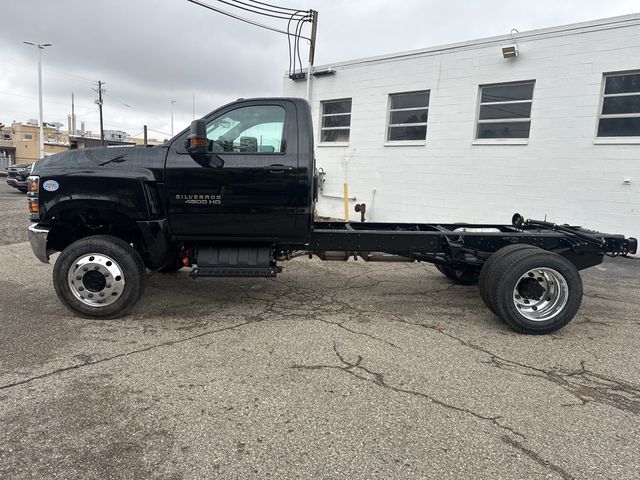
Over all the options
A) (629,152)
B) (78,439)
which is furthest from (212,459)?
(629,152)

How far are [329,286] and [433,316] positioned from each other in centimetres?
166

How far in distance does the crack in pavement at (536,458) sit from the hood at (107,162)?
3.91 m

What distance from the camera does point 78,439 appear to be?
2588 millimetres

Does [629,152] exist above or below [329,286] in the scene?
above

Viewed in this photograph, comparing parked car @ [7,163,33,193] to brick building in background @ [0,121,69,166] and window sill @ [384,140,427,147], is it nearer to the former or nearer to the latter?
window sill @ [384,140,427,147]

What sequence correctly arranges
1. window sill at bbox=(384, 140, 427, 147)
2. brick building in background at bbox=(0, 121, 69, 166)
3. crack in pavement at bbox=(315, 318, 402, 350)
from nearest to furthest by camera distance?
crack in pavement at bbox=(315, 318, 402, 350) < window sill at bbox=(384, 140, 427, 147) < brick building in background at bbox=(0, 121, 69, 166)

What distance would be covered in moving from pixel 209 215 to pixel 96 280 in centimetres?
131

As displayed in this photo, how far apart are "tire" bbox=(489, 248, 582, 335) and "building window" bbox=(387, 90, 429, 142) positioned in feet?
25.4

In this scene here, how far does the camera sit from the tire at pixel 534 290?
4484 millimetres

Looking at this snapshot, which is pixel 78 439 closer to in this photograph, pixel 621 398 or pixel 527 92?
pixel 621 398

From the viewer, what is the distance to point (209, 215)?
4.66m

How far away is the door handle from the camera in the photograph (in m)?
4.60

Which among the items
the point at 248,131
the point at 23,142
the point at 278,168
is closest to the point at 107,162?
the point at 248,131

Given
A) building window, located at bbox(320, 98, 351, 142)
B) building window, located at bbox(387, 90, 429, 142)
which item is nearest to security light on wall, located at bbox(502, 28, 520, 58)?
building window, located at bbox(387, 90, 429, 142)
